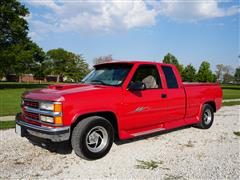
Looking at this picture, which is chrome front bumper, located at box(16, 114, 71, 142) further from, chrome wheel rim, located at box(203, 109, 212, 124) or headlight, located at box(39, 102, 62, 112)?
chrome wheel rim, located at box(203, 109, 212, 124)

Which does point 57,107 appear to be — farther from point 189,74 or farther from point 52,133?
point 189,74

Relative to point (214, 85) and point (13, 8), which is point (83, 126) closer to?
point (214, 85)

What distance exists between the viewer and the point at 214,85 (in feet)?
25.6

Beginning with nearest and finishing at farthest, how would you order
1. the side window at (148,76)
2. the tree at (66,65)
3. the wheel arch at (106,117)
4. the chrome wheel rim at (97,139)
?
the wheel arch at (106,117)
the chrome wheel rim at (97,139)
the side window at (148,76)
the tree at (66,65)

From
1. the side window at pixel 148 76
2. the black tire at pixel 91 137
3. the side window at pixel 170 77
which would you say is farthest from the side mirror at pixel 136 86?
the side window at pixel 170 77

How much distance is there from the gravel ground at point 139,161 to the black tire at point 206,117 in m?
1.07

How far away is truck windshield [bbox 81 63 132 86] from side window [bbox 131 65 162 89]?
1.02ft

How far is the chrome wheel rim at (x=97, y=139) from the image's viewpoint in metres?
4.52

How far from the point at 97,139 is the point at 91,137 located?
16cm

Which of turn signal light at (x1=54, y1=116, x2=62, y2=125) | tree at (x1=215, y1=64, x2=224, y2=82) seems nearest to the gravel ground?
turn signal light at (x1=54, y1=116, x2=62, y2=125)

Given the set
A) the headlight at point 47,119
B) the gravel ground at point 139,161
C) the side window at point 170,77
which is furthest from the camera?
the side window at point 170,77

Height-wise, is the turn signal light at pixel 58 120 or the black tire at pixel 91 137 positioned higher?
the turn signal light at pixel 58 120

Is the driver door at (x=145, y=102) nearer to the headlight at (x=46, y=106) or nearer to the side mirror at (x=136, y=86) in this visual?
the side mirror at (x=136, y=86)

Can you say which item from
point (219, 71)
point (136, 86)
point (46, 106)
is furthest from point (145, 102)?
point (219, 71)
